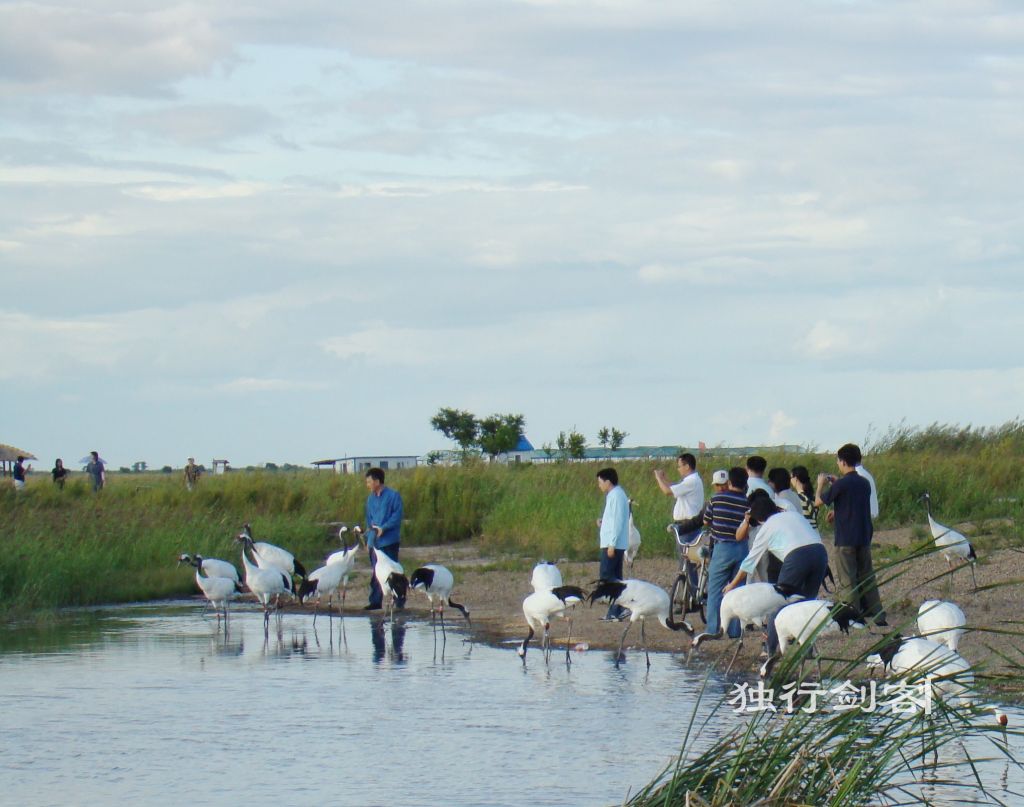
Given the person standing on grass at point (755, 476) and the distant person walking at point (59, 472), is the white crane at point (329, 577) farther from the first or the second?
the distant person walking at point (59, 472)

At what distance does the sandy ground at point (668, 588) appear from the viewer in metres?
13.3

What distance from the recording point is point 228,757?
9.94 m

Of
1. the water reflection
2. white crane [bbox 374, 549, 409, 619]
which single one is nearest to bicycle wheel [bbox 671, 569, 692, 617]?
the water reflection

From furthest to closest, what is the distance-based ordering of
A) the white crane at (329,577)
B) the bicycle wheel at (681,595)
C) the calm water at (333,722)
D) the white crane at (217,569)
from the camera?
the white crane at (217,569) → the white crane at (329,577) → the bicycle wheel at (681,595) → the calm water at (333,722)

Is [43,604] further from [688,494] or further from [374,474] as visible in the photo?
[688,494]

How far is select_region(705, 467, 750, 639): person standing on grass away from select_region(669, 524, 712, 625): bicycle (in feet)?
2.59

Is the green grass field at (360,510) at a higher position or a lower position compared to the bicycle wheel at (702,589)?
higher

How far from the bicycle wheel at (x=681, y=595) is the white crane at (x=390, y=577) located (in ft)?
10.4

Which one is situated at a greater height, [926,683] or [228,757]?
[926,683]

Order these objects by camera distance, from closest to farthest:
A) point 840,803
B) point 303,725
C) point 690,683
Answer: point 840,803, point 303,725, point 690,683

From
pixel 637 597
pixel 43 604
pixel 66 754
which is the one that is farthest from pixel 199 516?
pixel 66 754

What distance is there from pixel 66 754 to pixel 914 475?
2178 cm

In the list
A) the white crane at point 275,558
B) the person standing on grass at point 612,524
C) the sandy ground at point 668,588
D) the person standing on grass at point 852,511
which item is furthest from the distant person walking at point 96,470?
the person standing on grass at point 852,511

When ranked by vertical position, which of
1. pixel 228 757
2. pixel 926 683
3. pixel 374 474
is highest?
pixel 374 474
